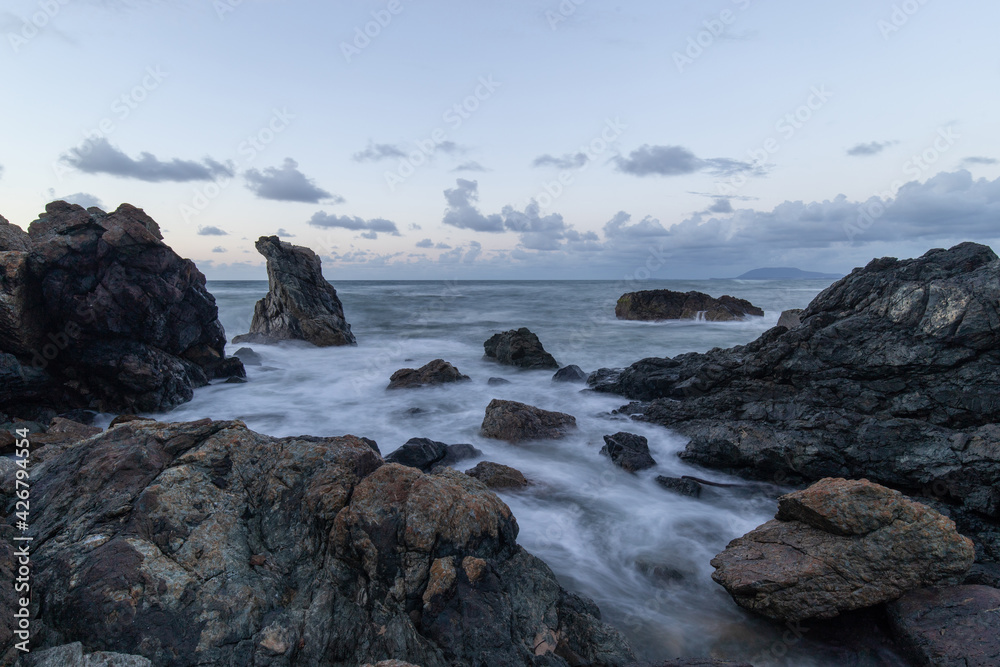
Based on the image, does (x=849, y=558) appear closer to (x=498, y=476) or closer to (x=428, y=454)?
(x=498, y=476)

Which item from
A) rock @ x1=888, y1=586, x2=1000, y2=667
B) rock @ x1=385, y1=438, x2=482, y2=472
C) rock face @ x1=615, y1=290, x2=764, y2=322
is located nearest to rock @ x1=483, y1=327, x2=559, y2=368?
rock @ x1=385, y1=438, x2=482, y2=472

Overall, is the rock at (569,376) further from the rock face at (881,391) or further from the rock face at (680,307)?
the rock face at (680,307)

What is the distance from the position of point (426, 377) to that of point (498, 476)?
7910 mm

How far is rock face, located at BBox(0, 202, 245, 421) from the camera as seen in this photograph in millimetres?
10375

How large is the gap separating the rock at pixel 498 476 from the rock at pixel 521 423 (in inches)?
83.3

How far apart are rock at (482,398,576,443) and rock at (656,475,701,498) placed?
284cm

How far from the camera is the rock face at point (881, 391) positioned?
7535mm

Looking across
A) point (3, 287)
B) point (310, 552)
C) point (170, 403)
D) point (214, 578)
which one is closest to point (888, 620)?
point (310, 552)

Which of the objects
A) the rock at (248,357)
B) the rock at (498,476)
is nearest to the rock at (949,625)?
the rock at (498,476)

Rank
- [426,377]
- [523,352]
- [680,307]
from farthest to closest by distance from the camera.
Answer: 1. [680,307]
2. [523,352]
3. [426,377]

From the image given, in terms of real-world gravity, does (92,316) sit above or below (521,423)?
above

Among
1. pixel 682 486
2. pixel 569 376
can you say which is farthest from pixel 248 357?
pixel 682 486

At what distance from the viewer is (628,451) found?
9.78 metres

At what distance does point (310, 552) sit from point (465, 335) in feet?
85.5
